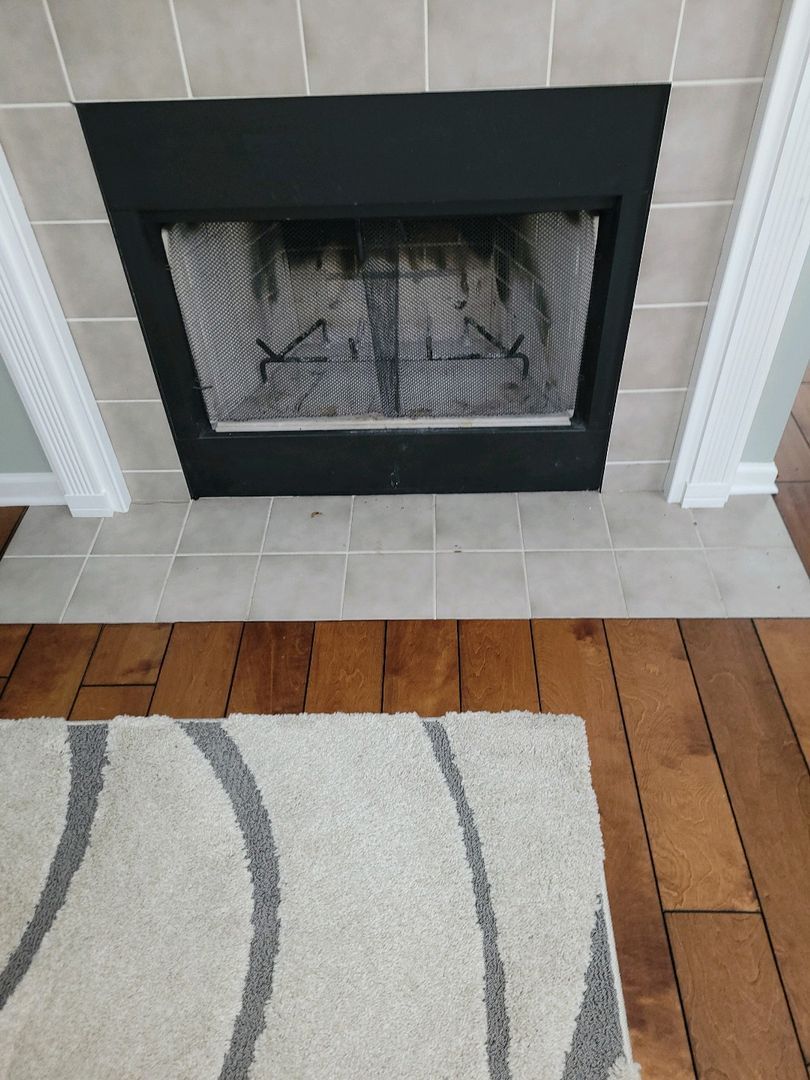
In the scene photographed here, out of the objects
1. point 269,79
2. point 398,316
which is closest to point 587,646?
point 398,316

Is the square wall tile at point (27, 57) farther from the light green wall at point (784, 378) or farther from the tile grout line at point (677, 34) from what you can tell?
the light green wall at point (784, 378)

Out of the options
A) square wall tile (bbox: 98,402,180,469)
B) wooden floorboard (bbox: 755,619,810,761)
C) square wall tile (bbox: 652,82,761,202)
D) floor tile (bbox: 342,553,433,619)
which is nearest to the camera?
square wall tile (bbox: 652,82,761,202)

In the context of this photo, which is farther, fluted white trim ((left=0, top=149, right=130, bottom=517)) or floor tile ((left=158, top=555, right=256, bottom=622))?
floor tile ((left=158, top=555, right=256, bottom=622))

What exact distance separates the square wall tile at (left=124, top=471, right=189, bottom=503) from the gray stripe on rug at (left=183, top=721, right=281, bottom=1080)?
0.69 metres

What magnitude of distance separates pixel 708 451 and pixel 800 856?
0.90 m

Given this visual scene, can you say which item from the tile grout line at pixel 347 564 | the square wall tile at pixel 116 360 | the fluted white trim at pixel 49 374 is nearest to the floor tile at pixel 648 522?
the tile grout line at pixel 347 564

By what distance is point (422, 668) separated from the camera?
1635mm

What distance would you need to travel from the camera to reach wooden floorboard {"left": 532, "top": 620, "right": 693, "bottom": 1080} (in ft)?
3.79

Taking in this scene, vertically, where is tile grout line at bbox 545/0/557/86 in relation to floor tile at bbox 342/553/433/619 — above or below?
above

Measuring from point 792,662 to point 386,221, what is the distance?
4.07ft

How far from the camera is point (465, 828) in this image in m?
1.37

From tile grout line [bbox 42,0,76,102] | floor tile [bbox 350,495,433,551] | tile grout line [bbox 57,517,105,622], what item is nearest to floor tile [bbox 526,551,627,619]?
floor tile [bbox 350,495,433,551]

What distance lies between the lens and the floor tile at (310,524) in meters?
1.89

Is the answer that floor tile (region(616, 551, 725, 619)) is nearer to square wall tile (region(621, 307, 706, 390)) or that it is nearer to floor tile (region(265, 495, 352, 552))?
square wall tile (region(621, 307, 706, 390))
